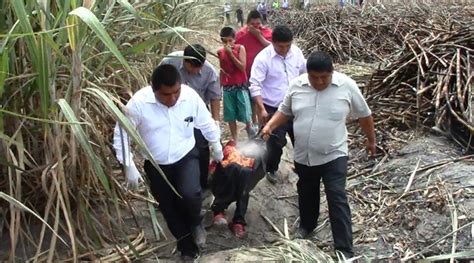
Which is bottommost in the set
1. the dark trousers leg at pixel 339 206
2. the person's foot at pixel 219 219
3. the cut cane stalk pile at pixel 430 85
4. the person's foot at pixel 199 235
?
the person's foot at pixel 219 219

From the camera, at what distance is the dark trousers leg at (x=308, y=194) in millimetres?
3957

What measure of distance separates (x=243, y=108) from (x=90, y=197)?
2428 mm

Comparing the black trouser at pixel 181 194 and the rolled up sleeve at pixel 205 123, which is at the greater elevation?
the rolled up sleeve at pixel 205 123

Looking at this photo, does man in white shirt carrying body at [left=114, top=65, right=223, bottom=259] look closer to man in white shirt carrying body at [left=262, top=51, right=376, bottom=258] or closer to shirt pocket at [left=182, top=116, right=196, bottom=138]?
shirt pocket at [left=182, top=116, right=196, bottom=138]

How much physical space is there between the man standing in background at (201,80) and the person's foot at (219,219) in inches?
12.3

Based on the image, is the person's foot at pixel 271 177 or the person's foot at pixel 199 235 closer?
the person's foot at pixel 199 235

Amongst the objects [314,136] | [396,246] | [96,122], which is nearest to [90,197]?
[96,122]

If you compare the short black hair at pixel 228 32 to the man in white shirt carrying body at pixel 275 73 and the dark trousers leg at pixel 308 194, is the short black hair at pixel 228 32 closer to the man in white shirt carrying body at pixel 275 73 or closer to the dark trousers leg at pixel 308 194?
the man in white shirt carrying body at pixel 275 73

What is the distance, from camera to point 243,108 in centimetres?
574

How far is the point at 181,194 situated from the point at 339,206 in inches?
38.3

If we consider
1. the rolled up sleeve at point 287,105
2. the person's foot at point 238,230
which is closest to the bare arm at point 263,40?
the rolled up sleeve at point 287,105

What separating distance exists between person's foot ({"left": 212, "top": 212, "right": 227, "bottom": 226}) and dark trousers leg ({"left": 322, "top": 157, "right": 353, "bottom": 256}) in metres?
0.90

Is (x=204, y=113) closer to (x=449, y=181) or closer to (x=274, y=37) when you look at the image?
(x=274, y=37)

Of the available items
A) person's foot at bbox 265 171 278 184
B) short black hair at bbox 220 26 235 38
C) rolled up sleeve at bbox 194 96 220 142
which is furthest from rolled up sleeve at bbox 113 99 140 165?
short black hair at bbox 220 26 235 38
